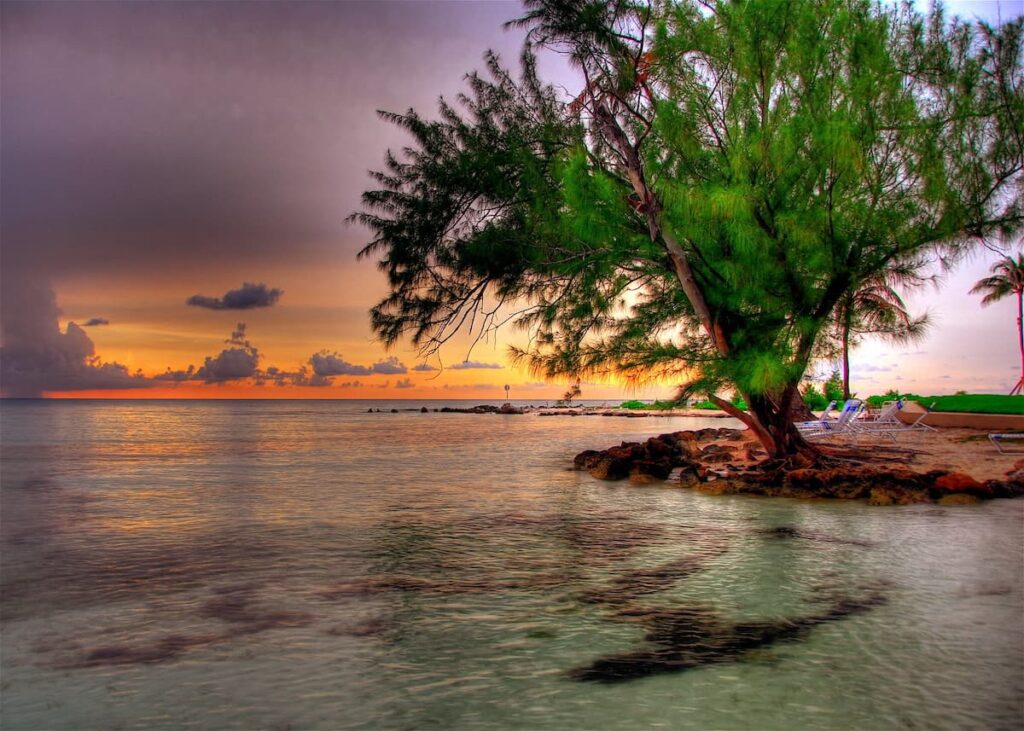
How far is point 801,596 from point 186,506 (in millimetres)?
10171

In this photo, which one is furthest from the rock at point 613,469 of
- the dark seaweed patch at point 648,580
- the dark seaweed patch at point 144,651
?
the dark seaweed patch at point 144,651

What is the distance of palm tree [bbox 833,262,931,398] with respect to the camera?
1290cm

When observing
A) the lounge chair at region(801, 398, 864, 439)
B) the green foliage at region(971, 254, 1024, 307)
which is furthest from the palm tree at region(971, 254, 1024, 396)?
the lounge chair at region(801, 398, 864, 439)

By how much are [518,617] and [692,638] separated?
4.36 ft

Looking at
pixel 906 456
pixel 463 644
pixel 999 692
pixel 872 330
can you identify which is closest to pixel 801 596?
pixel 999 692

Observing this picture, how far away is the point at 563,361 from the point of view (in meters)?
13.6

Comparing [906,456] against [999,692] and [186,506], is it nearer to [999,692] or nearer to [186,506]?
[999,692]

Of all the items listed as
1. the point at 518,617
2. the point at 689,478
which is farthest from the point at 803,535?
the point at 518,617

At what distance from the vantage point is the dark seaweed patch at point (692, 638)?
4539 mm

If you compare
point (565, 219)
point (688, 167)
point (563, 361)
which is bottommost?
point (563, 361)

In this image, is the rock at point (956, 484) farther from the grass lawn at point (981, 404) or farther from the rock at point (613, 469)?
the grass lawn at point (981, 404)

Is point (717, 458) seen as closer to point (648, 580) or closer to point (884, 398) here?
point (648, 580)

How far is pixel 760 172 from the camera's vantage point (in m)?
11.8

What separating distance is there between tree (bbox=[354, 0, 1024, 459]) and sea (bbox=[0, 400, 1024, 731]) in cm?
313
